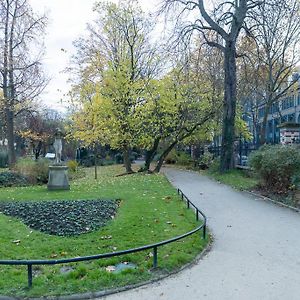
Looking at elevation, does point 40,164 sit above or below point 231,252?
above

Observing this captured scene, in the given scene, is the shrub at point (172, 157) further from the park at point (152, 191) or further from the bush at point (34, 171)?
the bush at point (34, 171)

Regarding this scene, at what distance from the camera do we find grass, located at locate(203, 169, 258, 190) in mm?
14837

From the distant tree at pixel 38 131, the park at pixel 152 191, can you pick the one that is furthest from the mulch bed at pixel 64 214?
the distant tree at pixel 38 131

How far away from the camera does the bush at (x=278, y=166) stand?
36.6 ft

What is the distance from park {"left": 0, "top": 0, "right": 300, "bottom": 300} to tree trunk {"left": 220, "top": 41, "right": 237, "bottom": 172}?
2.5 inches

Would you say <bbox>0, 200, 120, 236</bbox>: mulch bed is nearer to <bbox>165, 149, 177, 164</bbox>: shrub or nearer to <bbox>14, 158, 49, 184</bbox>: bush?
<bbox>14, 158, 49, 184</bbox>: bush

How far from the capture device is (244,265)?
18.1ft

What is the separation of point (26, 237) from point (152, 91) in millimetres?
15885

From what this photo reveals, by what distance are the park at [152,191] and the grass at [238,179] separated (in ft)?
→ 0.35

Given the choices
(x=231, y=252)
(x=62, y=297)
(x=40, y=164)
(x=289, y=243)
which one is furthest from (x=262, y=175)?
(x=40, y=164)

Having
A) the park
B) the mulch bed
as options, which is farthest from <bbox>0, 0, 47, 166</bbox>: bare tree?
the mulch bed

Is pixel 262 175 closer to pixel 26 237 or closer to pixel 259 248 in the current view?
pixel 259 248

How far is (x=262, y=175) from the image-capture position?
1264 centimetres

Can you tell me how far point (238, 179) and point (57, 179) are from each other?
835cm
